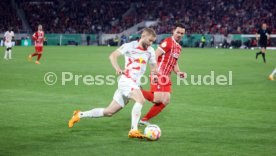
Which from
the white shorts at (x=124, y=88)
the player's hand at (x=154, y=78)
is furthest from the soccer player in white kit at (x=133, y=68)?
the player's hand at (x=154, y=78)

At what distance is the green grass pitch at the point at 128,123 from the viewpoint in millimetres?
8719

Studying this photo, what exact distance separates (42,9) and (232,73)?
5186 centimetres

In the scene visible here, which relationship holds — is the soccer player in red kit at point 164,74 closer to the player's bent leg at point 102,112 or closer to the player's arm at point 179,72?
the player's arm at point 179,72

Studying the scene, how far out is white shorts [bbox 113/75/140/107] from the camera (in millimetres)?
9703

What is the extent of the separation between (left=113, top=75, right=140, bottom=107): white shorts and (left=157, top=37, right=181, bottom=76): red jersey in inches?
76.1

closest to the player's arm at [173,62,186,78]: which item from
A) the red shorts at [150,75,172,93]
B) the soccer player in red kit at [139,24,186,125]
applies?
the soccer player in red kit at [139,24,186,125]

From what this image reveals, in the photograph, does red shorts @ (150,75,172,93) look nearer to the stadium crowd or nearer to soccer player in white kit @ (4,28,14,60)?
soccer player in white kit @ (4,28,14,60)

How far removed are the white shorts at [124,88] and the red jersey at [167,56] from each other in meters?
1.93

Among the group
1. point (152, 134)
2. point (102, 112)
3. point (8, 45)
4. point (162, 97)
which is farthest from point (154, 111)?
point (8, 45)

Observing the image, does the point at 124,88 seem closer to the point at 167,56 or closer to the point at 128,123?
the point at 128,123

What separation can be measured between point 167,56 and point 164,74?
0.42m

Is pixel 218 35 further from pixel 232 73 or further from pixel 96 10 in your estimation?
pixel 232 73

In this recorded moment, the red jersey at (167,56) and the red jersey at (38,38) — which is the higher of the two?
the red jersey at (167,56)

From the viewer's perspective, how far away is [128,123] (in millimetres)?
11523
